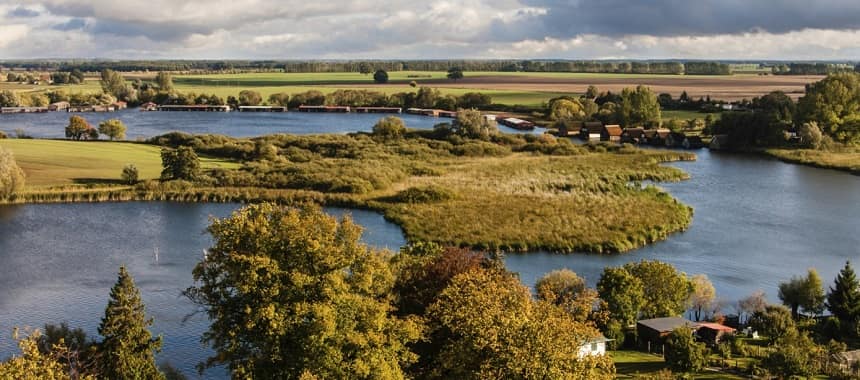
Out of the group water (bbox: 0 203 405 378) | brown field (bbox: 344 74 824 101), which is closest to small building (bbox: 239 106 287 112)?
brown field (bbox: 344 74 824 101)

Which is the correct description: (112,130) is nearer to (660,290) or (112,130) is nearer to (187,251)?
(187,251)

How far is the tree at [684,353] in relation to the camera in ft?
66.7

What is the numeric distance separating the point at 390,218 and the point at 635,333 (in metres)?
18.0

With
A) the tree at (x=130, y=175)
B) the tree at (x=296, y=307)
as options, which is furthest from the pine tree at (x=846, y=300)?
the tree at (x=130, y=175)

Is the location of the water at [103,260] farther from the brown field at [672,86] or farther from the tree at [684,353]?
the brown field at [672,86]

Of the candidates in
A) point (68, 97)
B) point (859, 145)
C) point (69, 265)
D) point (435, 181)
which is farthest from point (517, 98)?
point (69, 265)

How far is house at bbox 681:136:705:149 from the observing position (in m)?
73.6

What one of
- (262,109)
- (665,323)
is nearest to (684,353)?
(665,323)

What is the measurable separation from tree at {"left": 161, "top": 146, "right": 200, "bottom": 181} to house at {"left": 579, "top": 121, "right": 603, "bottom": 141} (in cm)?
4382

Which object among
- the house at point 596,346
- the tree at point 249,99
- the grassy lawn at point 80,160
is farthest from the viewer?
the tree at point 249,99

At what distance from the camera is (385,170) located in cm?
5169

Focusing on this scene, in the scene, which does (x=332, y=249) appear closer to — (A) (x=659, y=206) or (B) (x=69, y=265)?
(B) (x=69, y=265)

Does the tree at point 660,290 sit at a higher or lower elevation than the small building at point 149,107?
lower

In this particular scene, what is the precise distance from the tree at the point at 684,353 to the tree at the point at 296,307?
763 cm
